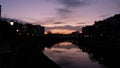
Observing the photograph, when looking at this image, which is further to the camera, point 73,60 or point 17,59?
point 73,60

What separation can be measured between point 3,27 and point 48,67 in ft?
→ 34.5

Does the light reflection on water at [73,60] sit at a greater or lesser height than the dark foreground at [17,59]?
lesser

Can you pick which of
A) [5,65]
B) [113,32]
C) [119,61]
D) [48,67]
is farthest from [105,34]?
[5,65]

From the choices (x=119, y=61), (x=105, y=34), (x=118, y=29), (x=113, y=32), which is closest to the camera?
(x=119, y=61)

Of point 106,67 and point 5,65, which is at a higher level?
point 5,65

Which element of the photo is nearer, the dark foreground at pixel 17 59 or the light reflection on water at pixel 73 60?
the dark foreground at pixel 17 59

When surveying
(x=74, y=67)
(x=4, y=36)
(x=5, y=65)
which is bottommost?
(x=74, y=67)

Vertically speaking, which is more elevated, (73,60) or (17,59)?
(17,59)

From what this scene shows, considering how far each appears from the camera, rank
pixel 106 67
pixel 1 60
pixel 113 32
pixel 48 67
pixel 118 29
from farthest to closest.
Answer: pixel 113 32 < pixel 118 29 < pixel 106 67 < pixel 48 67 < pixel 1 60

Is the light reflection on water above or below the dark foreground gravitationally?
below

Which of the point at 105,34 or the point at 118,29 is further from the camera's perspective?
the point at 105,34

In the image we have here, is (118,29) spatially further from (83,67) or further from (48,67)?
(48,67)

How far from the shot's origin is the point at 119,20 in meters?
115

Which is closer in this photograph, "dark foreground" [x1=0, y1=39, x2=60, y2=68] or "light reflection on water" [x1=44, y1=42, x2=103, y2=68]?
"dark foreground" [x1=0, y1=39, x2=60, y2=68]
